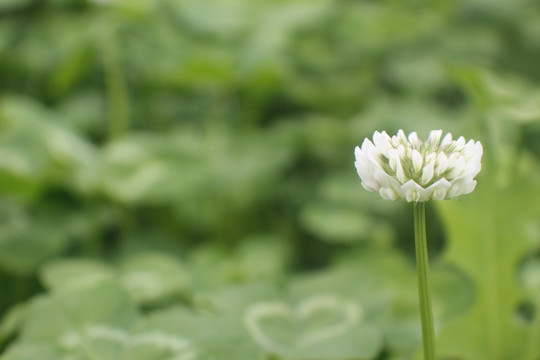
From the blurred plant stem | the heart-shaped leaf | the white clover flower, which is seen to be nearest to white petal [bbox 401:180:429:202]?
the white clover flower

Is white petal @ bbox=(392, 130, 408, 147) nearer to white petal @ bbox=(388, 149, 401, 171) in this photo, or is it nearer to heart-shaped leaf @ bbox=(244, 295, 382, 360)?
white petal @ bbox=(388, 149, 401, 171)

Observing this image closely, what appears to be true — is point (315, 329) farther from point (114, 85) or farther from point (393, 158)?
point (114, 85)

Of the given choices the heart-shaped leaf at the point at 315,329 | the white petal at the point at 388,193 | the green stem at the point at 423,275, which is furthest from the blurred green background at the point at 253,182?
the white petal at the point at 388,193

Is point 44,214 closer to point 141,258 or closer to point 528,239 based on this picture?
point 141,258

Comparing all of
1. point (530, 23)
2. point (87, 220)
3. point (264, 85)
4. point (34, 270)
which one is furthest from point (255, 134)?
point (530, 23)

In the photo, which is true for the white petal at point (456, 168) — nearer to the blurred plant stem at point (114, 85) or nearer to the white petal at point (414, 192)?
the white petal at point (414, 192)
